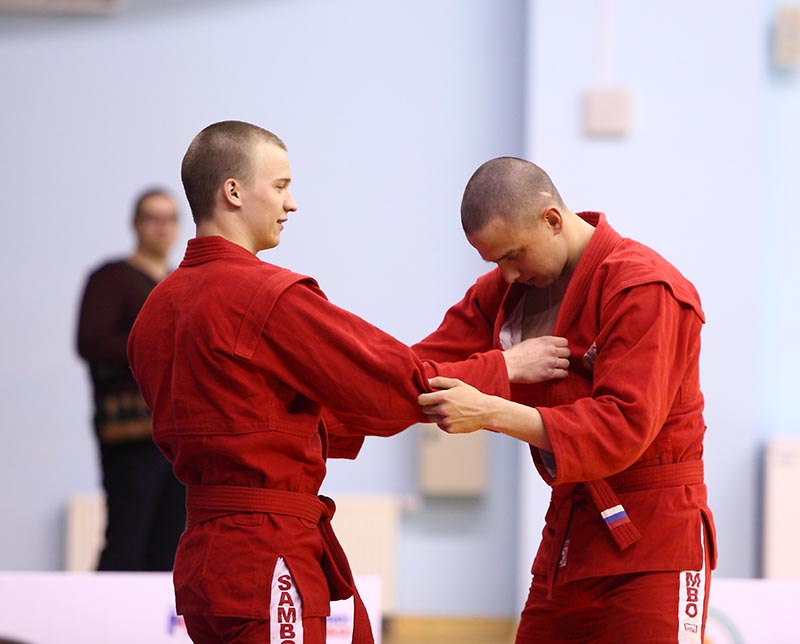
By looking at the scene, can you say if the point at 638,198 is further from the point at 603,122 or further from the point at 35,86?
the point at 35,86

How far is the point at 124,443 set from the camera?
413 cm

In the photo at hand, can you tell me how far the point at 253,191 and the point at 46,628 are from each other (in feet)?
5.25

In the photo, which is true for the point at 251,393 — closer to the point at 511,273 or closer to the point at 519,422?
the point at 519,422

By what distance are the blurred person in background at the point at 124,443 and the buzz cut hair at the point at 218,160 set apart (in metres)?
2.00

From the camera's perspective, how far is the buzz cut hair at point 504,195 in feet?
7.64

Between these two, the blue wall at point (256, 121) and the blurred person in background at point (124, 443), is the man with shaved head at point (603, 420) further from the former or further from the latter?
the blue wall at point (256, 121)

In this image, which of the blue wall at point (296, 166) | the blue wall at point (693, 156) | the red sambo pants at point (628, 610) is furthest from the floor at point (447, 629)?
the red sambo pants at point (628, 610)

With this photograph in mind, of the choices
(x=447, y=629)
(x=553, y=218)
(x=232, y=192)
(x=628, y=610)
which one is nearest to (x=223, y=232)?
(x=232, y=192)

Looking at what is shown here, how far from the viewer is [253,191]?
2.23 metres

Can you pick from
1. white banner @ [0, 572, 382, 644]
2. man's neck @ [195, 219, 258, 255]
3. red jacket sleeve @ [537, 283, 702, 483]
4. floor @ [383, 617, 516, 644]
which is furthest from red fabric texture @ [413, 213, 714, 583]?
floor @ [383, 617, 516, 644]

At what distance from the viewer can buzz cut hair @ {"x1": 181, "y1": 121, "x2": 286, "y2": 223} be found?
2.22 meters

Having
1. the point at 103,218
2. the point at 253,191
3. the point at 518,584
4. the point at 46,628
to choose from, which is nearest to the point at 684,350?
the point at 253,191

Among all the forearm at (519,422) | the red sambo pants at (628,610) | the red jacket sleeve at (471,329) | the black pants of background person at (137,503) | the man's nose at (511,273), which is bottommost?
the black pants of background person at (137,503)

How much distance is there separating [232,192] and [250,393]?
394 millimetres
